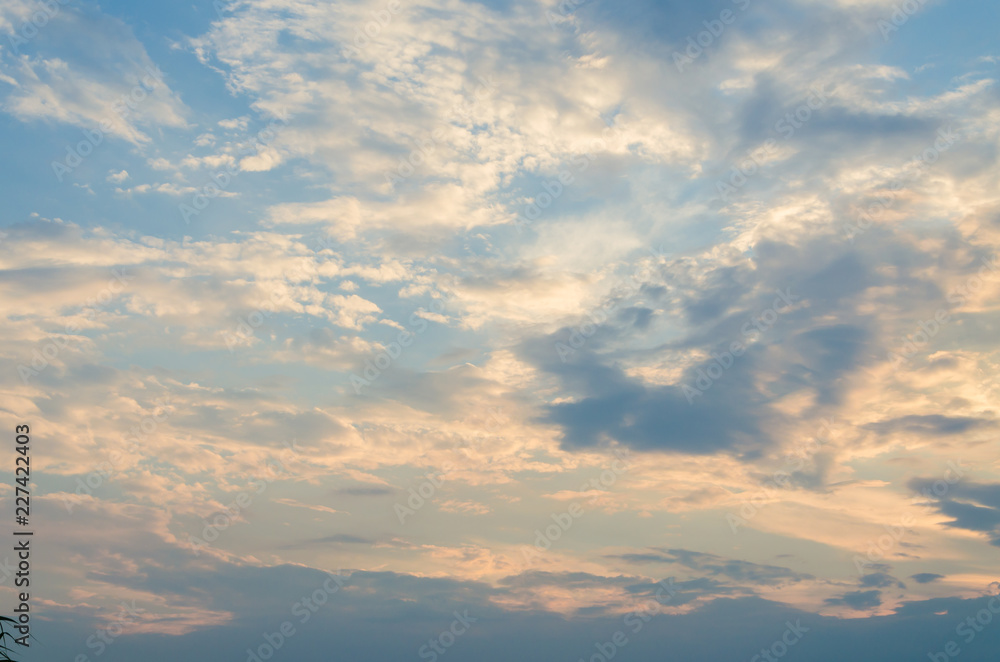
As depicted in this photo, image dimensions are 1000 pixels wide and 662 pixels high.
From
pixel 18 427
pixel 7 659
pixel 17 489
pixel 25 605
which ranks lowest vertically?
pixel 25 605

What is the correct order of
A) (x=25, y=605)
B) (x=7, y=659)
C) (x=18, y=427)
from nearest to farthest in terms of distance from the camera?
(x=7, y=659)
(x=18, y=427)
(x=25, y=605)

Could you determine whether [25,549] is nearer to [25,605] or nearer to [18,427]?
[25,605]

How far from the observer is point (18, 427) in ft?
183

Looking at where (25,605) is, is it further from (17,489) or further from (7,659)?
(7,659)

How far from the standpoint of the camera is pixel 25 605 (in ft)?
202

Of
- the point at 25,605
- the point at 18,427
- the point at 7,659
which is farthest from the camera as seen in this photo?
the point at 25,605

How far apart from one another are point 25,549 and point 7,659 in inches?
2229

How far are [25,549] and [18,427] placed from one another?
15546 mm

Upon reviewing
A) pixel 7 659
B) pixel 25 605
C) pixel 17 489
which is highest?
pixel 17 489

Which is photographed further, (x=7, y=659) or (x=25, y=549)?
(x=25, y=549)

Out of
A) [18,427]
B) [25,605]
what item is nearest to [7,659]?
[18,427]

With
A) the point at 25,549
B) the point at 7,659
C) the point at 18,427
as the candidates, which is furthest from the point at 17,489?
the point at 7,659

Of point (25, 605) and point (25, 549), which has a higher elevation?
point (25, 549)

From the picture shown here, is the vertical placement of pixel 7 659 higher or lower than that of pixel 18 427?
lower
